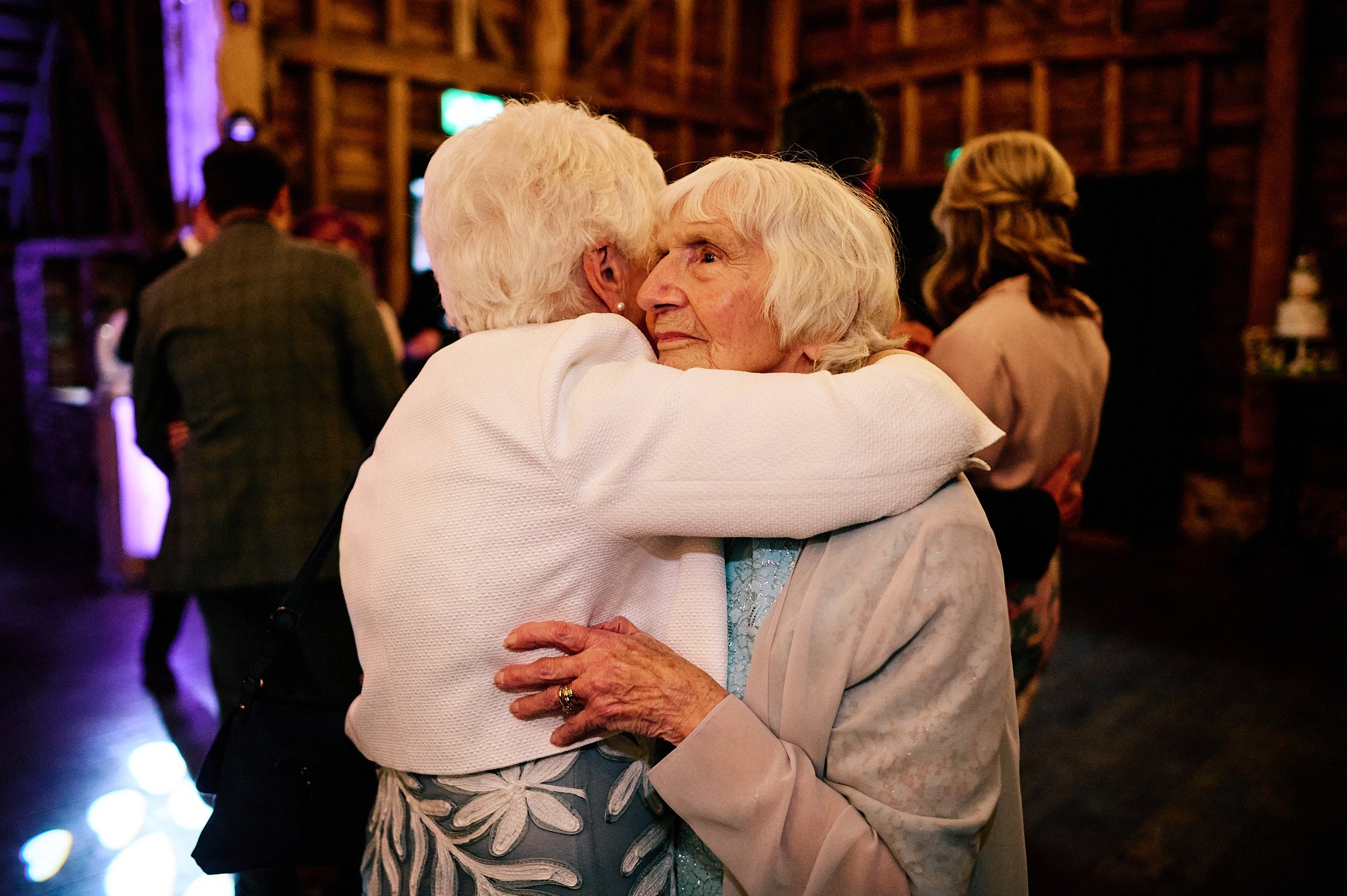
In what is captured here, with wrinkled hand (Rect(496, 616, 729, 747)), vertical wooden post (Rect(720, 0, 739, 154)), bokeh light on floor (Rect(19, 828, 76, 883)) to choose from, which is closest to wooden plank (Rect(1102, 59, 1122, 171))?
vertical wooden post (Rect(720, 0, 739, 154))

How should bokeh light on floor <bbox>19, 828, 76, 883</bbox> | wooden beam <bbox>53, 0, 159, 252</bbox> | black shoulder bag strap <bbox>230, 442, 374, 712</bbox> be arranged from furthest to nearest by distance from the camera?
wooden beam <bbox>53, 0, 159, 252</bbox> → bokeh light on floor <bbox>19, 828, 76, 883</bbox> → black shoulder bag strap <bbox>230, 442, 374, 712</bbox>

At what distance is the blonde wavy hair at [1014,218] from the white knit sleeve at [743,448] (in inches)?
45.5

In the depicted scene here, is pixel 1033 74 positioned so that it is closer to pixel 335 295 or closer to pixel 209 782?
pixel 335 295

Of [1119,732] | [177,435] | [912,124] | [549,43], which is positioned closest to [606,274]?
[177,435]

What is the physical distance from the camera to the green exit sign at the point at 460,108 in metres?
6.61

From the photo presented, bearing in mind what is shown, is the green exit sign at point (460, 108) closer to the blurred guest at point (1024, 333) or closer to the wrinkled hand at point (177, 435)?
the wrinkled hand at point (177, 435)

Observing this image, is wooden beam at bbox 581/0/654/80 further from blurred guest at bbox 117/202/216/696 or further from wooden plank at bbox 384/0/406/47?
blurred guest at bbox 117/202/216/696

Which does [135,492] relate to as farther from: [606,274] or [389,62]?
[606,274]

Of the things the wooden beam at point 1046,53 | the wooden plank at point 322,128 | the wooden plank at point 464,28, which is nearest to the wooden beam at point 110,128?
the wooden plank at point 322,128

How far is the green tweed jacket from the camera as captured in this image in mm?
2512

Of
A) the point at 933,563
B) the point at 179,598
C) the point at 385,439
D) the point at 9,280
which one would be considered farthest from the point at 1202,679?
the point at 9,280

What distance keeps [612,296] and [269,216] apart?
173 cm

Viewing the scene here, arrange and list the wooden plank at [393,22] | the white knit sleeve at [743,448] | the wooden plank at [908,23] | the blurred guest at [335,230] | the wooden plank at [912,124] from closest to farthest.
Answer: the white knit sleeve at [743,448] < the blurred guest at [335,230] < the wooden plank at [393,22] < the wooden plank at [908,23] < the wooden plank at [912,124]

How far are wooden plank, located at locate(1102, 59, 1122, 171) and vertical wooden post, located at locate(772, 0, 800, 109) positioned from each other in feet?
8.87
